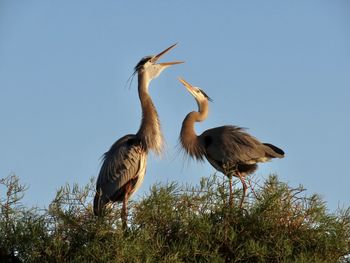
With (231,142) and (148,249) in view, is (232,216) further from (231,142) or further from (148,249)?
(231,142)

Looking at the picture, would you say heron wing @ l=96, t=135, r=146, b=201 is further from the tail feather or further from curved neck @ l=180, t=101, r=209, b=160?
the tail feather

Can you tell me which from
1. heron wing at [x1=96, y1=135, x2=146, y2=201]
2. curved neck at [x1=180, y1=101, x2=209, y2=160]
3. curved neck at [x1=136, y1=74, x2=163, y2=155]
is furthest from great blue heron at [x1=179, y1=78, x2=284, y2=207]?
heron wing at [x1=96, y1=135, x2=146, y2=201]

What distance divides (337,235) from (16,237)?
285cm

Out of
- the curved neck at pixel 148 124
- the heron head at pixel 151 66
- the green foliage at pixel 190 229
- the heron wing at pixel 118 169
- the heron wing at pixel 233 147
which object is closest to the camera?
the green foliage at pixel 190 229

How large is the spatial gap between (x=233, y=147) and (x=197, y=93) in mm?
1630

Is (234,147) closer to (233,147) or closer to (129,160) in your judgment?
(233,147)

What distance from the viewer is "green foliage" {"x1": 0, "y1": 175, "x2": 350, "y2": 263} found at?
19.0ft

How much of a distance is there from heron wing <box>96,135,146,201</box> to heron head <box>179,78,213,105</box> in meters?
2.13

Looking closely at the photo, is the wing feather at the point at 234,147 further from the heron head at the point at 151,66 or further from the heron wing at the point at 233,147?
the heron head at the point at 151,66

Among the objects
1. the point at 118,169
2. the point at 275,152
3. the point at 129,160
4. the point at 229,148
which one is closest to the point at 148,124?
the point at 129,160

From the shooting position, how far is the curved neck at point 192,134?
9.55 metres

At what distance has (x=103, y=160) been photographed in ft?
27.9

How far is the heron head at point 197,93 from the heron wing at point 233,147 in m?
0.95

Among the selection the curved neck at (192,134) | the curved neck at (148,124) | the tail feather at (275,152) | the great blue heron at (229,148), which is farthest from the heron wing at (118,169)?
the tail feather at (275,152)
